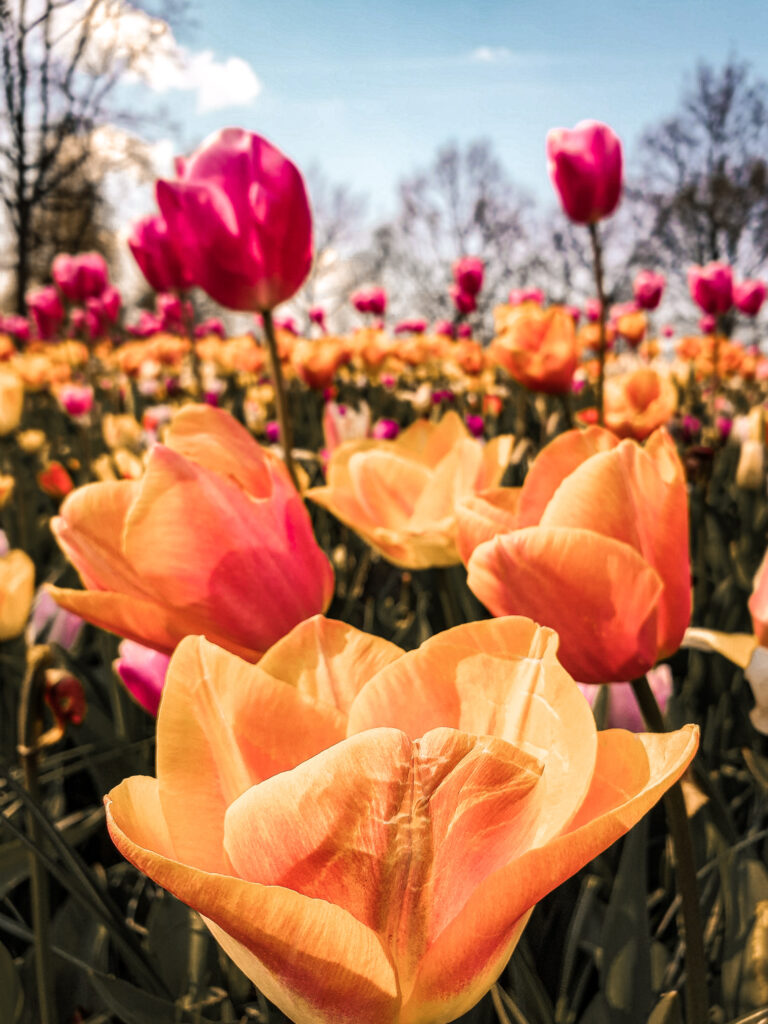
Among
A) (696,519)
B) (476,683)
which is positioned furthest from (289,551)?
(696,519)

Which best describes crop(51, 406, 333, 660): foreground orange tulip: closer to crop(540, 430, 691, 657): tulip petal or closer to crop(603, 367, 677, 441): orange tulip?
crop(540, 430, 691, 657): tulip petal

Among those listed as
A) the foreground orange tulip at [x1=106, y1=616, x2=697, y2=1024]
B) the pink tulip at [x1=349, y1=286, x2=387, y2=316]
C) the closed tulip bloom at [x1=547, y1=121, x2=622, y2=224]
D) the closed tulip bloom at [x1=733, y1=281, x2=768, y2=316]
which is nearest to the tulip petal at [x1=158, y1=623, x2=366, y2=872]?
the foreground orange tulip at [x1=106, y1=616, x2=697, y2=1024]

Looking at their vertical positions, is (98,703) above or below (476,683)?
below

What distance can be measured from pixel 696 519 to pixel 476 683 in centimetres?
147

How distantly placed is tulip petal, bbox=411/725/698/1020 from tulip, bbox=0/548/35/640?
0.78m

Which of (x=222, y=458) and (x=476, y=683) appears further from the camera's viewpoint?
(x=222, y=458)

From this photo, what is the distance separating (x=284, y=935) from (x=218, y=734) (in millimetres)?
93

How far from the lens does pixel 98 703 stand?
Result: 47.9 inches

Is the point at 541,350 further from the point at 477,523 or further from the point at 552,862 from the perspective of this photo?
the point at 552,862

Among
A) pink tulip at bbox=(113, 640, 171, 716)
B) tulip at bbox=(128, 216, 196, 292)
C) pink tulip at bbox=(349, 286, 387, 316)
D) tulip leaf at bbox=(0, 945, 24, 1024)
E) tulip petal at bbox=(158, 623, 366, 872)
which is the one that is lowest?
tulip leaf at bbox=(0, 945, 24, 1024)

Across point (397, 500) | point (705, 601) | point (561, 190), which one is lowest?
point (705, 601)

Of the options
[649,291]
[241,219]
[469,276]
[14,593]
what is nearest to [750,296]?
[649,291]

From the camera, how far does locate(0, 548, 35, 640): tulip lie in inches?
38.2

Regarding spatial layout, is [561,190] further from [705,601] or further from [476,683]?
[476,683]
